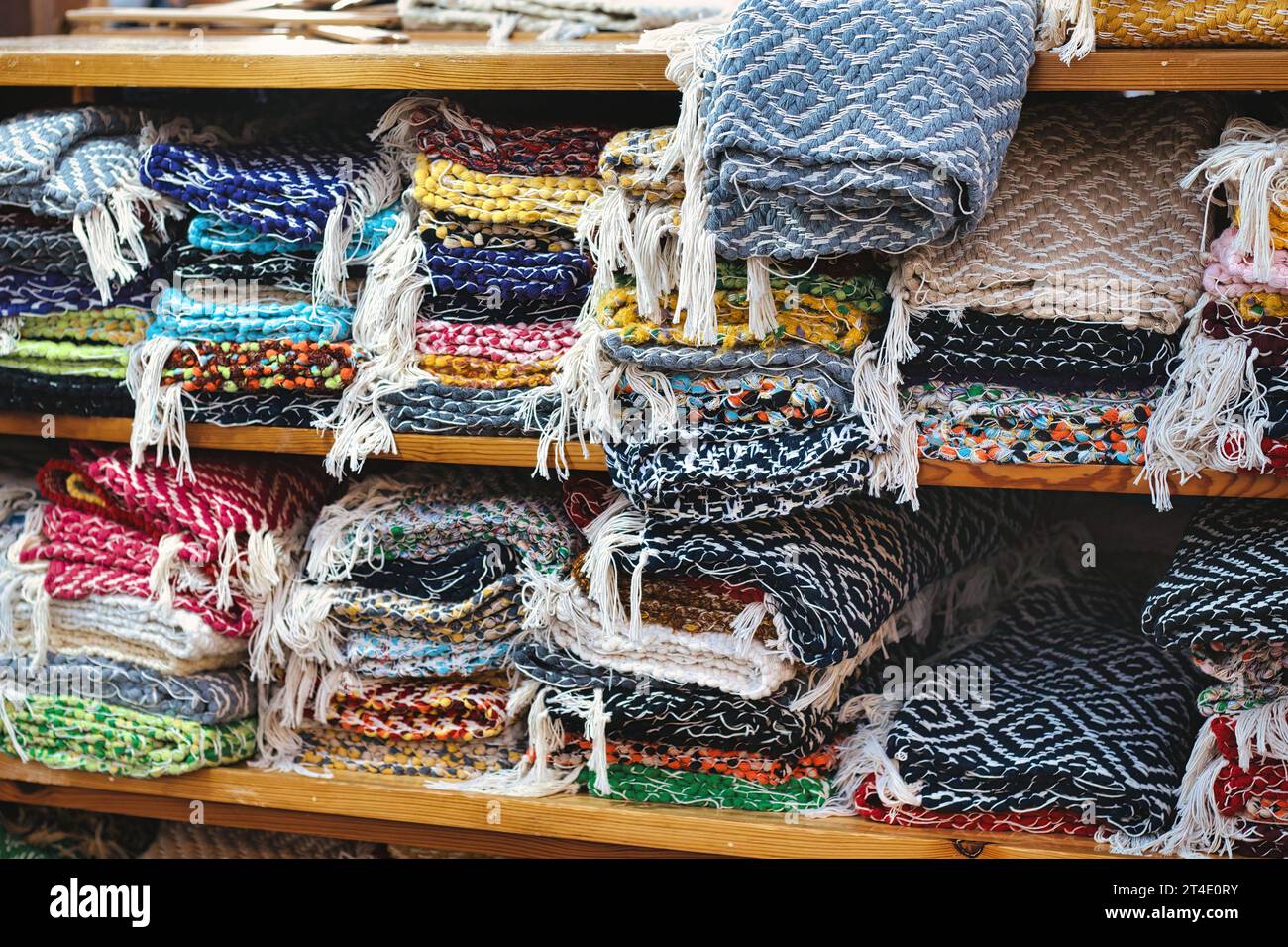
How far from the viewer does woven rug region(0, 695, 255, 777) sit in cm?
153

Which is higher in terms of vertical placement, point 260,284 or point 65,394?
point 260,284

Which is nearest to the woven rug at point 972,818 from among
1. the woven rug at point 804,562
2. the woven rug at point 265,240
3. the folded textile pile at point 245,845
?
the woven rug at point 804,562

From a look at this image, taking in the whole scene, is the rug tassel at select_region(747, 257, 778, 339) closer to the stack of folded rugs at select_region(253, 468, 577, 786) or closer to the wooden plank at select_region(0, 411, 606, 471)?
the wooden plank at select_region(0, 411, 606, 471)

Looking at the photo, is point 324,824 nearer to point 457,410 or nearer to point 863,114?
point 457,410

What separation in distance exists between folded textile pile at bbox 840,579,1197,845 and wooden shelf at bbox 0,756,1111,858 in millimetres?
27

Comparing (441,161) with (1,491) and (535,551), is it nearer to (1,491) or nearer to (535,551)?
(535,551)

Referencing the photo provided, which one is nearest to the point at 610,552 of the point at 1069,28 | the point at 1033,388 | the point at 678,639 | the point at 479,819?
the point at 678,639

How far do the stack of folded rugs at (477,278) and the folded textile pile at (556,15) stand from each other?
244mm

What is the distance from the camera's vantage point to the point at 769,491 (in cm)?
133

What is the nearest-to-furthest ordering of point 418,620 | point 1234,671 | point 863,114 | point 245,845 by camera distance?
point 863,114 → point 1234,671 → point 418,620 → point 245,845

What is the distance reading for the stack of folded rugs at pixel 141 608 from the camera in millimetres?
1509

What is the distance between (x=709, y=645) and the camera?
1411 mm

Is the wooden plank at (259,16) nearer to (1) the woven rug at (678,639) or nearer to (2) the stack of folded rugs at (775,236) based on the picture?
(2) the stack of folded rugs at (775,236)

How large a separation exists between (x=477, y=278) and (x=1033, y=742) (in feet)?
2.43
